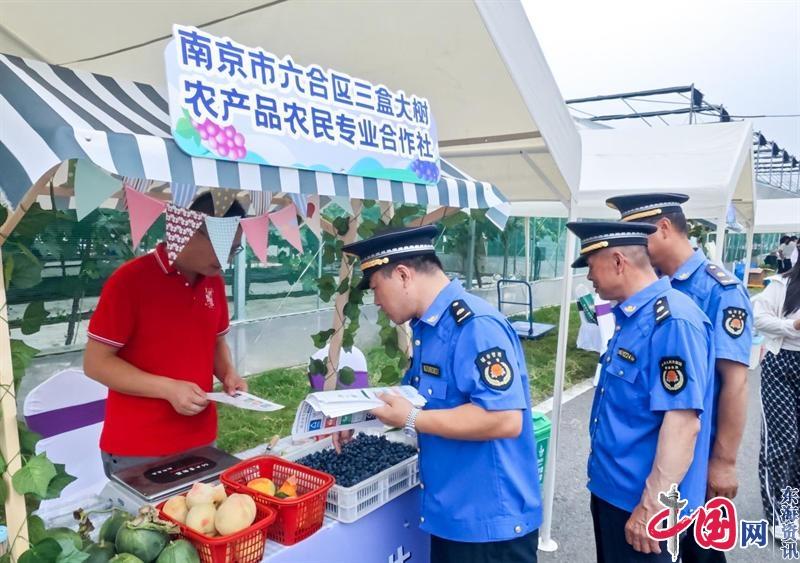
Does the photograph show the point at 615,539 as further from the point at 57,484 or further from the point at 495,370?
the point at 57,484

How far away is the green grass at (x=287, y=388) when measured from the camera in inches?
183

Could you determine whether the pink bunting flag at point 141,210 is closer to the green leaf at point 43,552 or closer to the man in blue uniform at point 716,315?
the green leaf at point 43,552

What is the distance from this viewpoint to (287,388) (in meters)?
5.86

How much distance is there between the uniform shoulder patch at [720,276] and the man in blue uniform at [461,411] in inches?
48.6

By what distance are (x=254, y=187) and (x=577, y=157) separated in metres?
2.16

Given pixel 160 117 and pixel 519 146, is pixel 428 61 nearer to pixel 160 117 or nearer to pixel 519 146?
pixel 519 146

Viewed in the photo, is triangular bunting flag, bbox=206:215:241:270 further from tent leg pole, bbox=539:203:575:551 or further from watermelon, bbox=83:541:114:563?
tent leg pole, bbox=539:203:575:551

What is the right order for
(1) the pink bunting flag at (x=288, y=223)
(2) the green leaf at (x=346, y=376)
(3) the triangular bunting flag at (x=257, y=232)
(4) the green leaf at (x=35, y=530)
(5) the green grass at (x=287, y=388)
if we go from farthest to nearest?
(5) the green grass at (x=287, y=388) < (2) the green leaf at (x=346, y=376) < (1) the pink bunting flag at (x=288, y=223) < (3) the triangular bunting flag at (x=257, y=232) < (4) the green leaf at (x=35, y=530)

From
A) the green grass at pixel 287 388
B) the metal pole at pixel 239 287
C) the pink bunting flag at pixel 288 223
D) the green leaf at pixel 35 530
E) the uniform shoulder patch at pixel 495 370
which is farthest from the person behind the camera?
the metal pole at pixel 239 287

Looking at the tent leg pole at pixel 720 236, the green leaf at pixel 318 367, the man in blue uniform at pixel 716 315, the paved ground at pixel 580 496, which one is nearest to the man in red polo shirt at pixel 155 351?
the green leaf at pixel 318 367

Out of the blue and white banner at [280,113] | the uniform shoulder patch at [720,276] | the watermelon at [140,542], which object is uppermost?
the blue and white banner at [280,113]

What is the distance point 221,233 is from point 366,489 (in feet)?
3.31

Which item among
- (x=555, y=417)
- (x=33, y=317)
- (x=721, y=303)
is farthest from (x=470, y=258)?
(x=33, y=317)

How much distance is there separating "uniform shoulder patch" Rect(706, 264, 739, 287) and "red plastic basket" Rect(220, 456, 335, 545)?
6.20 feet
